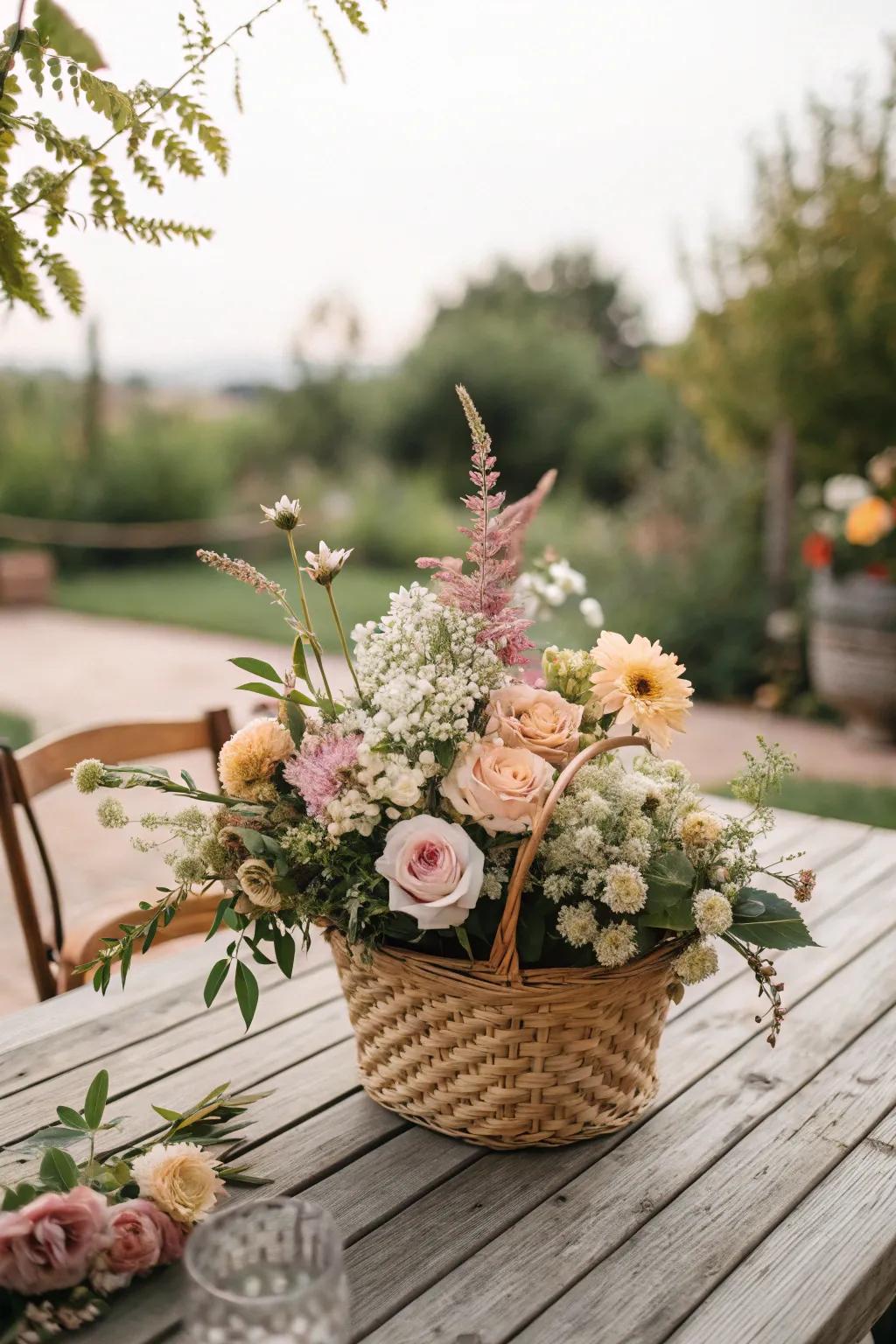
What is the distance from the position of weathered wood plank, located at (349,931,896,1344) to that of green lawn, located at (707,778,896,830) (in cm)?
292

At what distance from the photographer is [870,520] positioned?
493 centimetres

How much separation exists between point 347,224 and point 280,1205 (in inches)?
504

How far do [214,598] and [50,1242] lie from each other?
8600mm

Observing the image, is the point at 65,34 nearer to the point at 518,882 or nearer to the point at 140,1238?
the point at 518,882

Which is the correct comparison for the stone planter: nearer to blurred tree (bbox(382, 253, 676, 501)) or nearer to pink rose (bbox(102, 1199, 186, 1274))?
pink rose (bbox(102, 1199, 186, 1274))

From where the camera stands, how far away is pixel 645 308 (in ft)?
62.3

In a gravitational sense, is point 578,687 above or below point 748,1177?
above

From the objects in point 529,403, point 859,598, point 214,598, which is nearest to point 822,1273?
point 859,598

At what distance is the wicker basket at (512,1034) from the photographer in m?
1.09

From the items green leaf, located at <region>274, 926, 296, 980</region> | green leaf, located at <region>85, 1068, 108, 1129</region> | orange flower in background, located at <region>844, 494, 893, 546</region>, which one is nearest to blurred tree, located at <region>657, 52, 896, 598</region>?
orange flower in background, located at <region>844, 494, 893, 546</region>


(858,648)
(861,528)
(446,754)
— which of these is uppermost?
(446,754)

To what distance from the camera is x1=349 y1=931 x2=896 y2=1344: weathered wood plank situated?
976 mm

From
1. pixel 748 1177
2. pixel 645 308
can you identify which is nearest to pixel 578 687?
pixel 748 1177

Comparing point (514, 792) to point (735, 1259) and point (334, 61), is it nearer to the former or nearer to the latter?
point (735, 1259)
